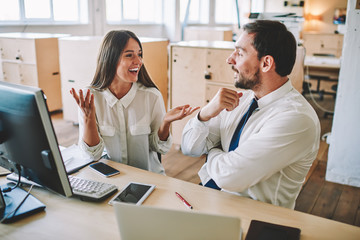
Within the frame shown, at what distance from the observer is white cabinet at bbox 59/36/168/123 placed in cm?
424

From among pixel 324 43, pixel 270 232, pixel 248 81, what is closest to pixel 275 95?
pixel 248 81

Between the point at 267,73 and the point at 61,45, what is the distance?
3637 mm

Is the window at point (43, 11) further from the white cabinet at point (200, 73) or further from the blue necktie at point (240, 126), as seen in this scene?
the blue necktie at point (240, 126)

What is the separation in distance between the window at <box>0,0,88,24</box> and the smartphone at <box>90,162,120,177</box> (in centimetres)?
489

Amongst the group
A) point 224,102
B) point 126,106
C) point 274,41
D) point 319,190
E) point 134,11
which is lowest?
point 319,190

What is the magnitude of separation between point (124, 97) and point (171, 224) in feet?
3.85

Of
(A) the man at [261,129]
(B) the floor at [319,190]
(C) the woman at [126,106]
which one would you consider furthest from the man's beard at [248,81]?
(B) the floor at [319,190]

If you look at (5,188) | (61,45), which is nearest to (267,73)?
(5,188)

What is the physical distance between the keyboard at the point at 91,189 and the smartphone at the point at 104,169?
0.11m

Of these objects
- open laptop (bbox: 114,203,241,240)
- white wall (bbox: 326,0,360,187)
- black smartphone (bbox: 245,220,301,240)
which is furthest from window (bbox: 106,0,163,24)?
open laptop (bbox: 114,203,241,240)

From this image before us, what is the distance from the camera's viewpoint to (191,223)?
80cm

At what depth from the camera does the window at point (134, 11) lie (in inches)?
303

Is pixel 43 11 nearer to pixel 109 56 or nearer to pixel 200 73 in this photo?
→ pixel 200 73

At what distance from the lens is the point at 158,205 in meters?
1.26
